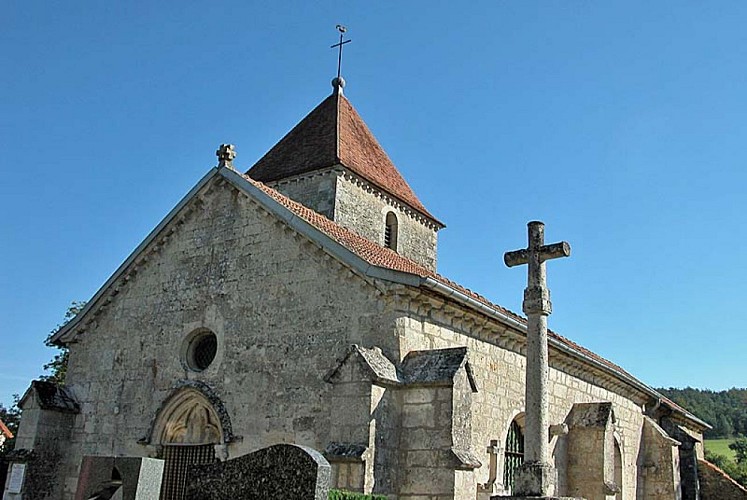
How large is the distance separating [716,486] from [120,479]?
18875 millimetres

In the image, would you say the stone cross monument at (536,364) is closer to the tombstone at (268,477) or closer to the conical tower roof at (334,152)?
the tombstone at (268,477)

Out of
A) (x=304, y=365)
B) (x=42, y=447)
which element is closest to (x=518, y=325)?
(x=304, y=365)

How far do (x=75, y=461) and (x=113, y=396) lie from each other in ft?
5.04

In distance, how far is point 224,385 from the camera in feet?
42.8

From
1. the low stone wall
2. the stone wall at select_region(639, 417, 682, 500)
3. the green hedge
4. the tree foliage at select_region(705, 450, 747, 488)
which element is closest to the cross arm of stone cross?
the green hedge

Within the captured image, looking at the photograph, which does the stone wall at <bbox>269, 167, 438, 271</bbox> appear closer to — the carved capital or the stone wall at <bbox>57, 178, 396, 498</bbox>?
the stone wall at <bbox>57, 178, 396, 498</bbox>

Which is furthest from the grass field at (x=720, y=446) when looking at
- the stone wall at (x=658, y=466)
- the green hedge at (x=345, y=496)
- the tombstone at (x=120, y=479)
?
the tombstone at (x=120, y=479)

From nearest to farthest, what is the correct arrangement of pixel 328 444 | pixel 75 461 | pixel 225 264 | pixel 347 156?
1. pixel 328 444
2. pixel 225 264
3. pixel 75 461
4. pixel 347 156

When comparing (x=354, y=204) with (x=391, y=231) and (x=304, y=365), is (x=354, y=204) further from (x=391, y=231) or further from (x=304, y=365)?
(x=304, y=365)

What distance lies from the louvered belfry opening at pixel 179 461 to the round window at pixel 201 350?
1.42 meters

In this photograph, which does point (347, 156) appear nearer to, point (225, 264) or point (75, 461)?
point (225, 264)

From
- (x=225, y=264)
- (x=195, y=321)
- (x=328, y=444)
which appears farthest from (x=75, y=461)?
(x=328, y=444)

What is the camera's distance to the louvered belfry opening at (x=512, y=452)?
1417cm

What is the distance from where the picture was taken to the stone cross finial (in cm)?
1448
